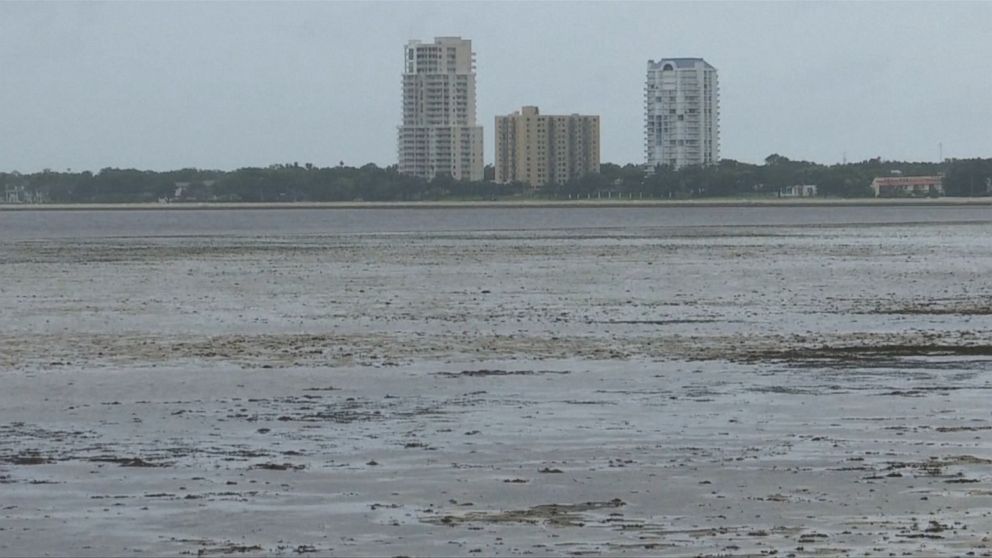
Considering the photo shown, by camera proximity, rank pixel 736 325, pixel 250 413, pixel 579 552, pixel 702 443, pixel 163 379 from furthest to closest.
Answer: pixel 736 325 < pixel 163 379 < pixel 250 413 < pixel 702 443 < pixel 579 552

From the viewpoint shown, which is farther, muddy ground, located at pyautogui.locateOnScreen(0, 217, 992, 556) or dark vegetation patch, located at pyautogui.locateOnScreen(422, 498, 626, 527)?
dark vegetation patch, located at pyautogui.locateOnScreen(422, 498, 626, 527)

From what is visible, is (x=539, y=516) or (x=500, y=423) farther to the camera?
(x=500, y=423)

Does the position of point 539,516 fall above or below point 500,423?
above

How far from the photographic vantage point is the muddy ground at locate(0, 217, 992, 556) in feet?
41.9

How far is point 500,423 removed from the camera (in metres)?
18.7

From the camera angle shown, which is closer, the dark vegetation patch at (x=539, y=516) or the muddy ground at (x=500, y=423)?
the muddy ground at (x=500, y=423)

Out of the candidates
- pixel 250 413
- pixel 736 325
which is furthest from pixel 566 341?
pixel 250 413

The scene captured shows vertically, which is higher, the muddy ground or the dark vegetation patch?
the dark vegetation patch

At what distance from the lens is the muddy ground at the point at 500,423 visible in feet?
41.9

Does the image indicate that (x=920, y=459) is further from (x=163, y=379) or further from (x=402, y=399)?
(x=163, y=379)

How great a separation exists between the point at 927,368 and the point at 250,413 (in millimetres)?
9200

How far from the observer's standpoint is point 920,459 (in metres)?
15.8

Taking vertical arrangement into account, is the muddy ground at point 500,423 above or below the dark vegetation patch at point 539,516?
below

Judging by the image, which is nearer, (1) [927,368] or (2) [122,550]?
(2) [122,550]
